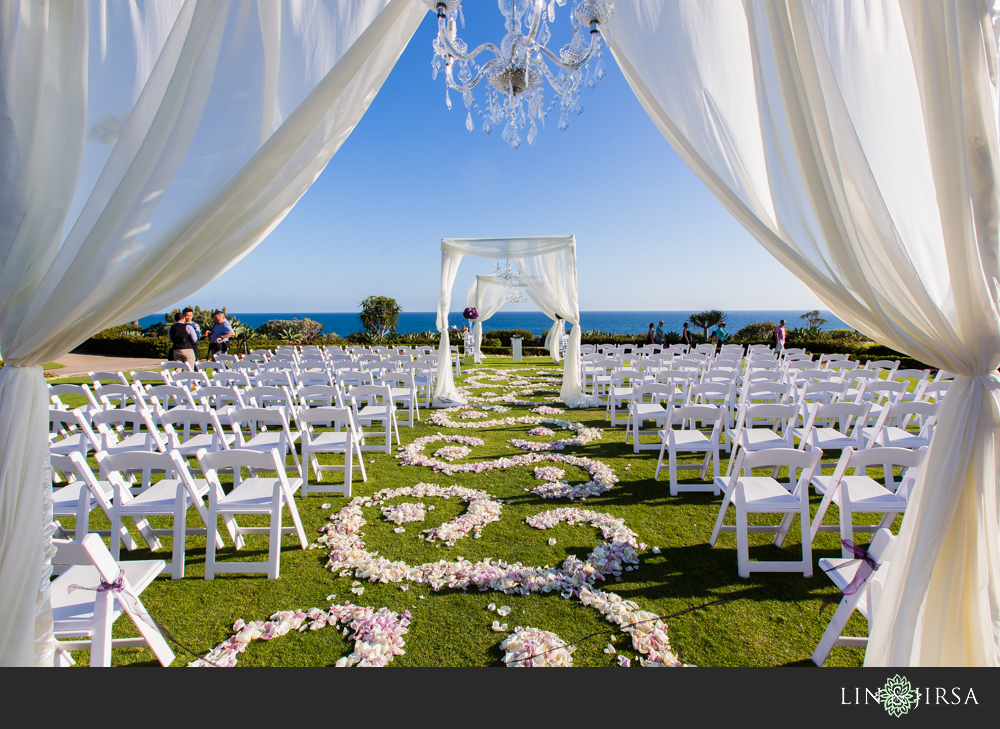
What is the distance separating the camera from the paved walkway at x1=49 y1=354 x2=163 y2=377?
11586 millimetres

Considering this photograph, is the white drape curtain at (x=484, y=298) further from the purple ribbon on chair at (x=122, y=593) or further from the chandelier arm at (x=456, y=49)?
the purple ribbon on chair at (x=122, y=593)

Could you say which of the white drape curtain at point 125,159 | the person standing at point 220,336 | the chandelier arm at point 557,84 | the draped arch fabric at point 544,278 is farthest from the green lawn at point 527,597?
the person standing at point 220,336

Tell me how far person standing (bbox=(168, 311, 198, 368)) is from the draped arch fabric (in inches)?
166

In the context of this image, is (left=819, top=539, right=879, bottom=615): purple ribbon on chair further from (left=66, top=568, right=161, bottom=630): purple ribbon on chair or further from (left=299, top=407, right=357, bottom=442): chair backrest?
(left=299, top=407, right=357, bottom=442): chair backrest

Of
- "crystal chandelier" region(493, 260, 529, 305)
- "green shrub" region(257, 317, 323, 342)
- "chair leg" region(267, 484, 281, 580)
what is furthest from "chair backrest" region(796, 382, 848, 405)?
"green shrub" region(257, 317, 323, 342)

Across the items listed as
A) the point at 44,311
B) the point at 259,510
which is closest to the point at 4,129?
the point at 44,311

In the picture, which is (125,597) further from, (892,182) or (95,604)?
(892,182)

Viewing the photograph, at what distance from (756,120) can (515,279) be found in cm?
1247

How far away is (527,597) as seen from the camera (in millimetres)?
2611

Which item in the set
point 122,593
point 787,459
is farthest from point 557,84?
point 122,593

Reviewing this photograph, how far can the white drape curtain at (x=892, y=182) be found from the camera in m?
1.56

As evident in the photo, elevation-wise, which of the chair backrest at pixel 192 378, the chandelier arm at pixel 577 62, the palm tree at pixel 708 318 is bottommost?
the chair backrest at pixel 192 378

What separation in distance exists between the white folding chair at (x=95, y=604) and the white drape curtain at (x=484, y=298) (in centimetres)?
1344
